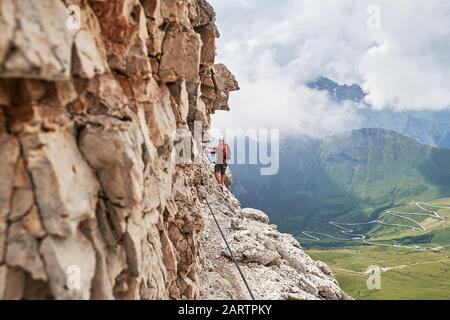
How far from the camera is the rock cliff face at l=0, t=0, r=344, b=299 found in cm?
1252

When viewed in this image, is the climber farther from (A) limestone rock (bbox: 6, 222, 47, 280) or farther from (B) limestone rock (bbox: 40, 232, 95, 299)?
(A) limestone rock (bbox: 6, 222, 47, 280)

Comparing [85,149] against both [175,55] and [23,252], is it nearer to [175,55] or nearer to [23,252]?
[23,252]

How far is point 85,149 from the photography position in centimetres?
1509

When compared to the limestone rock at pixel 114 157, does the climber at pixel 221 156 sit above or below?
above

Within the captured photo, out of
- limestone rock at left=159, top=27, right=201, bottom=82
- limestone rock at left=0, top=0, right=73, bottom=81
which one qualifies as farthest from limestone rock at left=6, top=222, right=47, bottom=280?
limestone rock at left=159, top=27, right=201, bottom=82

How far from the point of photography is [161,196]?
2189 cm

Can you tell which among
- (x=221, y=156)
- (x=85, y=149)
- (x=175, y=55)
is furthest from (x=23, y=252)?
(x=221, y=156)

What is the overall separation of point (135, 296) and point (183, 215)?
36.9ft

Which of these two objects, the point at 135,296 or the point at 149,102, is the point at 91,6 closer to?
the point at 149,102

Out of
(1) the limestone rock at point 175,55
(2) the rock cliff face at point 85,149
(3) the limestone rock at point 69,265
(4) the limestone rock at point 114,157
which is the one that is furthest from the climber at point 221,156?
(3) the limestone rock at point 69,265

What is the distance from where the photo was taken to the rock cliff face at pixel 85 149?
1252 cm

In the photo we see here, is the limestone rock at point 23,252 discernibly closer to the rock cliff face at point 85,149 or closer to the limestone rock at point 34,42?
the rock cliff face at point 85,149

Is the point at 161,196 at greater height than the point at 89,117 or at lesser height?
lesser
